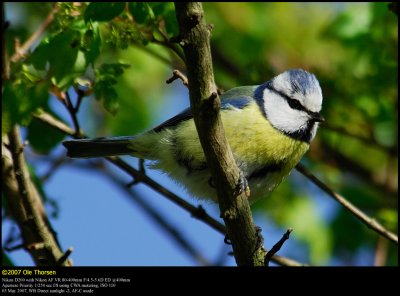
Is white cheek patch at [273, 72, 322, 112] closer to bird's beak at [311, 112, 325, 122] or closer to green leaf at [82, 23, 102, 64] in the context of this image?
bird's beak at [311, 112, 325, 122]

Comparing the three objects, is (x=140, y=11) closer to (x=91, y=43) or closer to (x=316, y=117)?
(x=91, y=43)

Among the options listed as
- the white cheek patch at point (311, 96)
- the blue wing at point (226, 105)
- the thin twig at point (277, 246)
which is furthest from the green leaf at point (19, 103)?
the white cheek patch at point (311, 96)

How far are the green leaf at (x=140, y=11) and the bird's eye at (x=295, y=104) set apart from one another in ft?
3.68

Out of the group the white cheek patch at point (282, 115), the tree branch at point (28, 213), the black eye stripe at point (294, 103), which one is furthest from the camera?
the black eye stripe at point (294, 103)

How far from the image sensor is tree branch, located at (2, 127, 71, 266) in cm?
289

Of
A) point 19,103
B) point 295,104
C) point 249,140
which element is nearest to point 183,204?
point 249,140

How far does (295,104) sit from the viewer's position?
357 centimetres

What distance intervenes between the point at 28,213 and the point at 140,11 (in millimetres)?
1009

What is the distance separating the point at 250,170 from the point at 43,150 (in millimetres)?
1010

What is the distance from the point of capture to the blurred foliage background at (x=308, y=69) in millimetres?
2932

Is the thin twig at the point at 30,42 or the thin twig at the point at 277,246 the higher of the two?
the thin twig at the point at 30,42

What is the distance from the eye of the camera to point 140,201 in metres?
4.59

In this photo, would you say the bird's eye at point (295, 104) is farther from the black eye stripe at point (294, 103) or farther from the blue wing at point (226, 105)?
the blue wing at point (226, 105)
